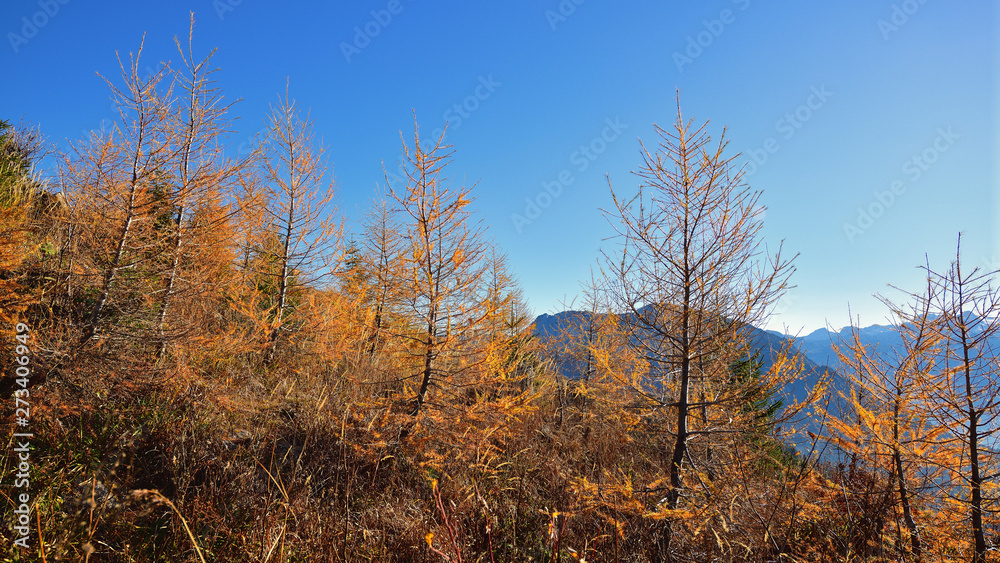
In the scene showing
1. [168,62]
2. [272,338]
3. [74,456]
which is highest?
[168,62]

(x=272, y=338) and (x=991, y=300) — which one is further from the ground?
(x=991, y=300)

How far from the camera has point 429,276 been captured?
5355 mm

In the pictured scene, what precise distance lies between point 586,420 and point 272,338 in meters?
8.24

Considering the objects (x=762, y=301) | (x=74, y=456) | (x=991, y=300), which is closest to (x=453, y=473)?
(x=74, y=456)

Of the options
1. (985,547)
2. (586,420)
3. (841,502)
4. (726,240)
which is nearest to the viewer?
(985,547)

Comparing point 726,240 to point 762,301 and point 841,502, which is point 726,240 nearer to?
point 762,301

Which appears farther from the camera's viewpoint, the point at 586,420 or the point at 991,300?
the point at 586,420

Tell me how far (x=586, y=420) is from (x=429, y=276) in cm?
661

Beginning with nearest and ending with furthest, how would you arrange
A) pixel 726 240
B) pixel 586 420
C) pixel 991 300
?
1. pixel 991 300
2. pixel 726 240
3. pixel 586 420

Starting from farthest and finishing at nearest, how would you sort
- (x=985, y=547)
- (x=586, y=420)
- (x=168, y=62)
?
(x=586, y=420) < (x=168, y=62) < (x=985, y=547)

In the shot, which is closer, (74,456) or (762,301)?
(74,456)

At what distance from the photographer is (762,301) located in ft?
13.2

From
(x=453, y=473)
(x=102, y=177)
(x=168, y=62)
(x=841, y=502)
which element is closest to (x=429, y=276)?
(x=453, y=473)

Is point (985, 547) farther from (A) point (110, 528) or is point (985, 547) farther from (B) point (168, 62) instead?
(B) point (168, 62)
